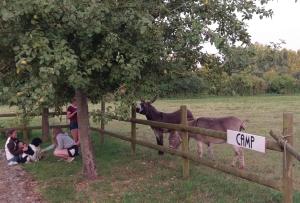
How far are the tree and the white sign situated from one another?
4.44 feet

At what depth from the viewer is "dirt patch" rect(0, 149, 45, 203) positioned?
9156 millimetres

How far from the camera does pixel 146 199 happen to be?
8305 mm

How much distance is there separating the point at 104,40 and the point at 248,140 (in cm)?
312

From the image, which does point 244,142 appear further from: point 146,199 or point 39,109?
point 39,109

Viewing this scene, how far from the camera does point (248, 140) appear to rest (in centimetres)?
681

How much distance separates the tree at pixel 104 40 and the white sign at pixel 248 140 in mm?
1352

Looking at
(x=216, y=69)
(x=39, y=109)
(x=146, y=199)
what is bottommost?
(x=146, y=199)

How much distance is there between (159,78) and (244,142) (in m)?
3.36

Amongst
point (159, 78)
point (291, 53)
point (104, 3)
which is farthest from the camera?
point (291, 53)

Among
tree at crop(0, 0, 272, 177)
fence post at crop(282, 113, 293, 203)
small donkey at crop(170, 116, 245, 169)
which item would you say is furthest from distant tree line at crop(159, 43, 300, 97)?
fence post at crop(282, 113, 293, 203)

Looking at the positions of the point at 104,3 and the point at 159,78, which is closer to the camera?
the point at 104,3

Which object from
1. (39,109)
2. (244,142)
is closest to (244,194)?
(244,142)

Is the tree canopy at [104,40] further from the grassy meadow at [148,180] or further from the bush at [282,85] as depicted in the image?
the bush at [282,85]

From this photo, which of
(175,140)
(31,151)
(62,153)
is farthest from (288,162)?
(31,151)
